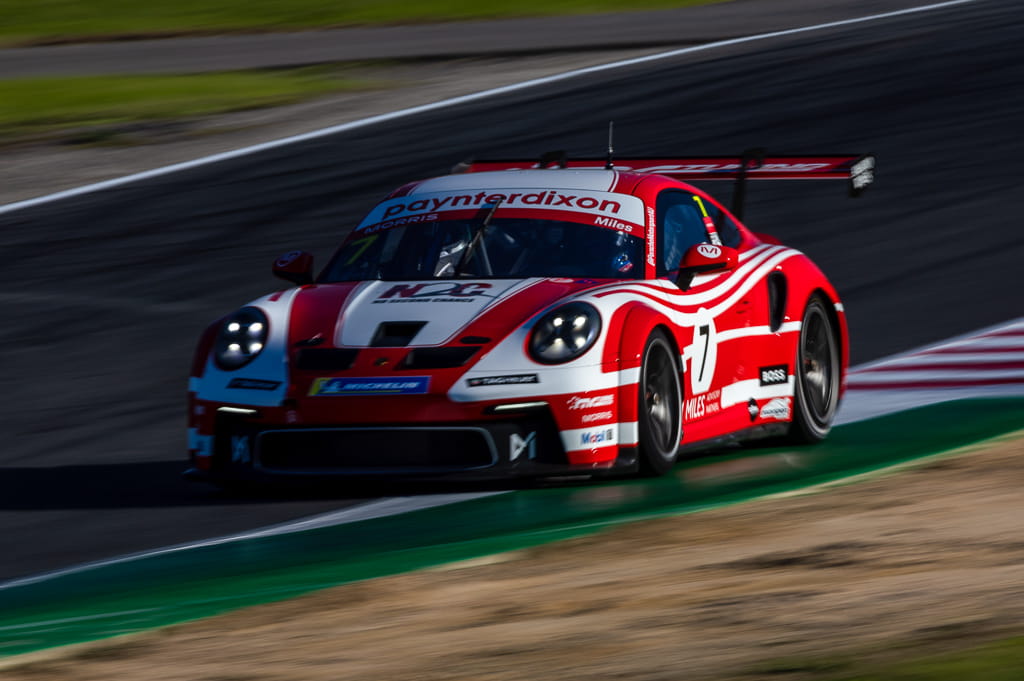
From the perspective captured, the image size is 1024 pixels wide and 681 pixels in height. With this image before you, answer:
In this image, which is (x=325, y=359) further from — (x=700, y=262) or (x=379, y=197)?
(x=379, y=197)

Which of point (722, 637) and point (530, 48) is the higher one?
point (530, 48)

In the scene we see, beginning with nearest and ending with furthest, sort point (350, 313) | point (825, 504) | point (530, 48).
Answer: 1. point (825, 504)
2. point (350, 313)
3. point (530, 48)

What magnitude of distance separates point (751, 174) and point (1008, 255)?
220 inches

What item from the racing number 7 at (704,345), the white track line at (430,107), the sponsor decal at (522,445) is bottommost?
the sponsor decal at (522,445)

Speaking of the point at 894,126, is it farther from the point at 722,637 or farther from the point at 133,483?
the point at 722,637

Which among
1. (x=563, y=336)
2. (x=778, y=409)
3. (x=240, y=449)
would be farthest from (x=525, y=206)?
(x=240, y=449)

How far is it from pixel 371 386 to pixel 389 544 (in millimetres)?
888

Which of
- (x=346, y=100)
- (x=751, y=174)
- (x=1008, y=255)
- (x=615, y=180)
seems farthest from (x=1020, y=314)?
(x=346, y=100)

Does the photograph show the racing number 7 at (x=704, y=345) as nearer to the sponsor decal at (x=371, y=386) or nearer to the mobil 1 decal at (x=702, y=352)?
the mobil 1 decal at (x=702, y=352)

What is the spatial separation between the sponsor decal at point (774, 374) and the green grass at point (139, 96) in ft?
45.0

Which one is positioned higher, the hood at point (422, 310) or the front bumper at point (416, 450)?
the hood at point (422, 310)

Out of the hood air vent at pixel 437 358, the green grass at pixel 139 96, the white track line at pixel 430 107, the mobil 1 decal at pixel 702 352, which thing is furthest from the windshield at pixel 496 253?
the green grass at pixel 139 96

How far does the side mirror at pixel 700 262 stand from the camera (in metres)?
7.82

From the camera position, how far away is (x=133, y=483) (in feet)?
26.2
